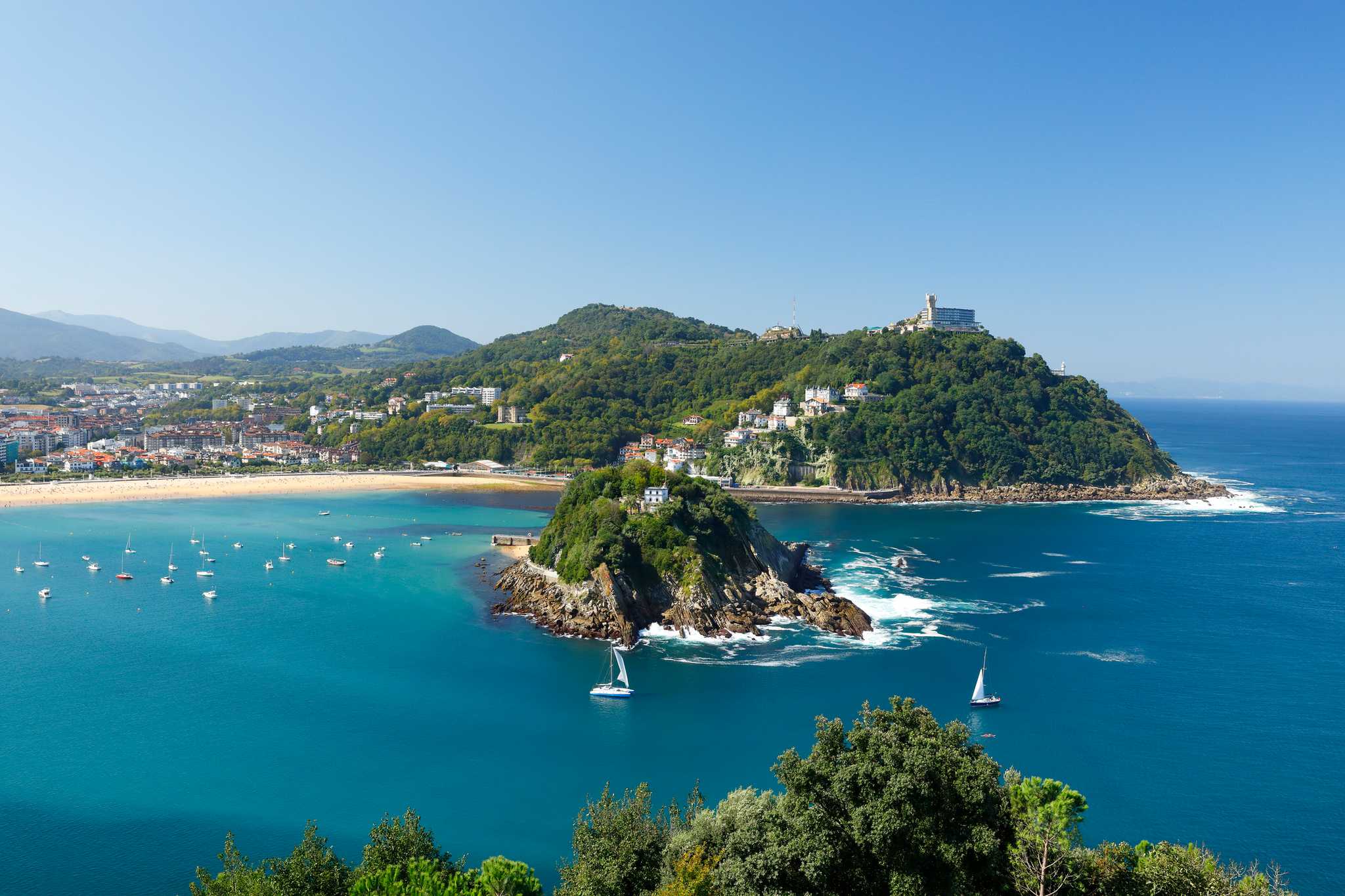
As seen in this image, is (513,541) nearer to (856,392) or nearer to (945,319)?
(856,392)

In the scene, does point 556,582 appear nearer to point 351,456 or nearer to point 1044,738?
point 1044,738

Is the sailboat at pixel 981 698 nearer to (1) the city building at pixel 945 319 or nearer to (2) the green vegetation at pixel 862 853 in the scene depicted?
(2) the green vegetation at pixel 862 853

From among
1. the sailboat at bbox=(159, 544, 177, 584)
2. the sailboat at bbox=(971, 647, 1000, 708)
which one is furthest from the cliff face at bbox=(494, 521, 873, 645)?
the sailboat at bbox=(159, 544, 177, 584)

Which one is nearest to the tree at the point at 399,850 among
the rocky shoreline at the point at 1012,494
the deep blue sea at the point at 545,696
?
the deep blue sea at the point at 545,696

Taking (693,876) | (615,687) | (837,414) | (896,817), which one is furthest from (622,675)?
(837,414)

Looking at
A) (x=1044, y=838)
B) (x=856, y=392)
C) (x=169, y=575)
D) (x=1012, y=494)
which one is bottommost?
(x=169, y=575)

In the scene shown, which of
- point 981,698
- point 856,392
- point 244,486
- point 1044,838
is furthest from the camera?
point 856,392
